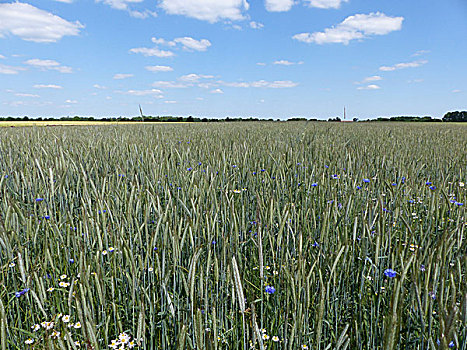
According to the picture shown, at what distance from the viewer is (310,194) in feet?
6.70

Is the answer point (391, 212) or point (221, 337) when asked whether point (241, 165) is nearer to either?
point (391, 212)

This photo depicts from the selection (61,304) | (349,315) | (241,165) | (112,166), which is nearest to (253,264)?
(349,315)

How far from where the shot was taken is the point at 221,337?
1.05 metres

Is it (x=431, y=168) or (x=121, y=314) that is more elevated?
(x=431, y=168)

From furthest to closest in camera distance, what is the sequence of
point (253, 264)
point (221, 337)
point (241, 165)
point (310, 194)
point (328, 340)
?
point (241, 165), point (310, 194), point (253, 264), point (328, 340), point (221, 337)

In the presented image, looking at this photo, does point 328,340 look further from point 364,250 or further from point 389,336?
point 389,336

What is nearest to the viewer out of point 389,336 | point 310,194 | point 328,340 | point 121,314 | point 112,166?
point 389,336

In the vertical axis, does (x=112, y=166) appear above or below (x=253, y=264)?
above

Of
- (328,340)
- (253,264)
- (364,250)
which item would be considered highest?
(364,250)

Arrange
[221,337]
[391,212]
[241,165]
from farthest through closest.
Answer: [241,165] → [391,212] → [221,337]

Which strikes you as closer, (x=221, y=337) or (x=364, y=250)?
(x=221, y=337)

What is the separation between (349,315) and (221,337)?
555mm

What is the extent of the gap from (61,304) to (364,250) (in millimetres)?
1242

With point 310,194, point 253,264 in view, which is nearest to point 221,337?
point 253,264
